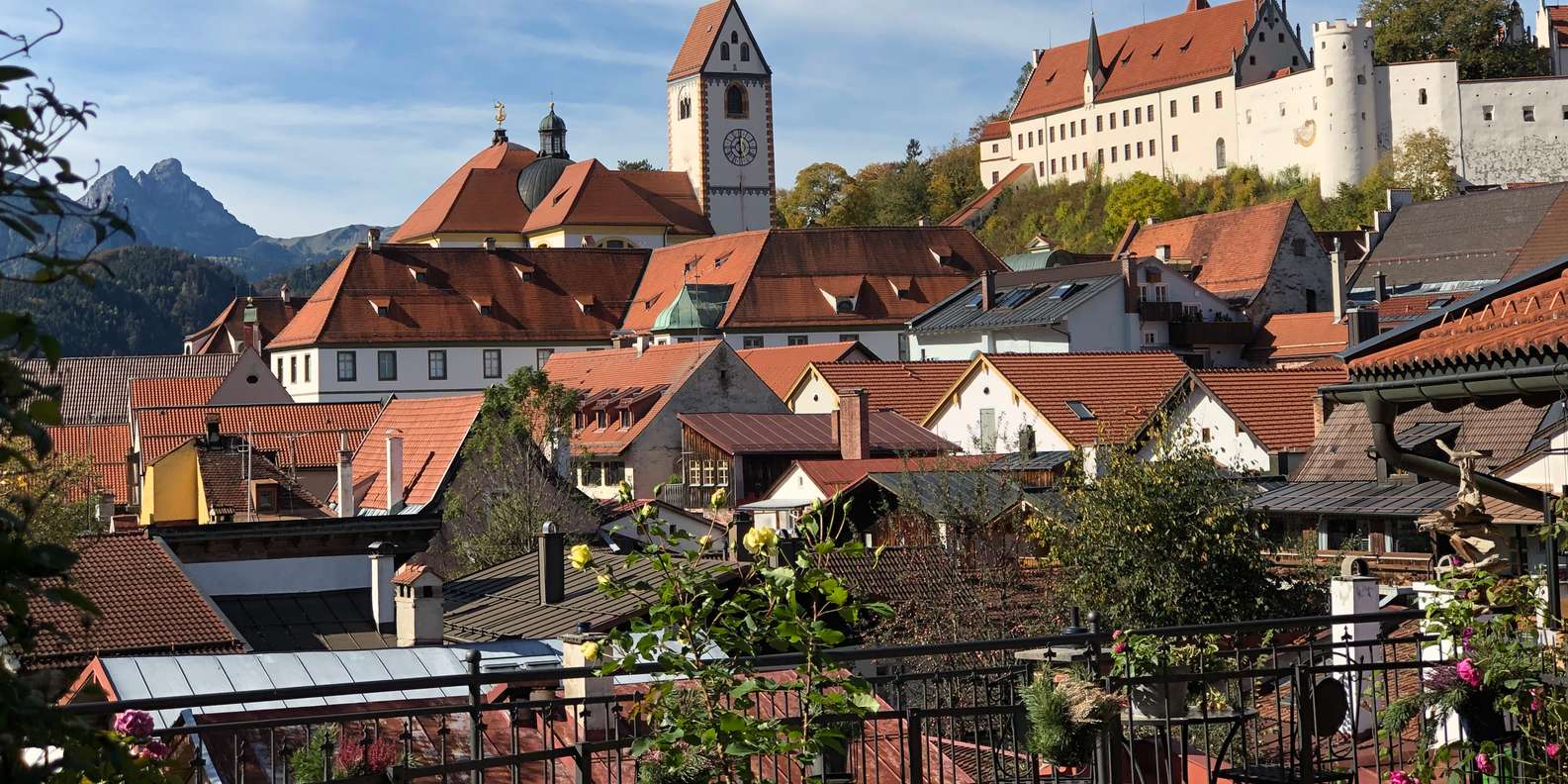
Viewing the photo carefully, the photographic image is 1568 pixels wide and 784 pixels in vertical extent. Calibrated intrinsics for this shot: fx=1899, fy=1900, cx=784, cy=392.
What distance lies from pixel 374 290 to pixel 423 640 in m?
62.1

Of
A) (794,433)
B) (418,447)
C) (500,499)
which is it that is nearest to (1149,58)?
(794,433)

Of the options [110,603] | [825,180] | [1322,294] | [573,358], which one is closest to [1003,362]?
[573,358]

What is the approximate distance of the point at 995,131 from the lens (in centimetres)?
12225

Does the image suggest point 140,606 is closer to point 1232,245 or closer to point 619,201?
point 1232,245

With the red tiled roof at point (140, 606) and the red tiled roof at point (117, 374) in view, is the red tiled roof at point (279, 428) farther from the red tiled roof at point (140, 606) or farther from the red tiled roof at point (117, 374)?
the red tiled roof at point (117, 374)

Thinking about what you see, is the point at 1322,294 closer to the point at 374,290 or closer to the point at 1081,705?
the point at 374,290

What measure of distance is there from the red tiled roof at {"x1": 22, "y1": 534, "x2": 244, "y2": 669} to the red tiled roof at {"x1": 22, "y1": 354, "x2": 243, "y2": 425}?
59.5 meters

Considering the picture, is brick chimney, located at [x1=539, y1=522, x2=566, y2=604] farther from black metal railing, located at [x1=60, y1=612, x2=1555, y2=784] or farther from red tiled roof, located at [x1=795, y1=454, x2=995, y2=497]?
red tiled roof, located at [x1=795, y1=454, x2=995, y2=497]

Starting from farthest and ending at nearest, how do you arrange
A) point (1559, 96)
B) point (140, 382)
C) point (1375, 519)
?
point (1559, 96)
point (140, 382)
point (1375, 519)

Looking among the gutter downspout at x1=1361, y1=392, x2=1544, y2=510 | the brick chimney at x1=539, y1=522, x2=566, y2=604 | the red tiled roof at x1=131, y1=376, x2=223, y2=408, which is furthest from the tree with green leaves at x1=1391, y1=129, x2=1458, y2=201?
the gutter downspout at x1=1361, y1=392, x2=1544, y2=510

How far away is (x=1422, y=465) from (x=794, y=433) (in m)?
43.0

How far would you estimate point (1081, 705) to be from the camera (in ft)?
20.7

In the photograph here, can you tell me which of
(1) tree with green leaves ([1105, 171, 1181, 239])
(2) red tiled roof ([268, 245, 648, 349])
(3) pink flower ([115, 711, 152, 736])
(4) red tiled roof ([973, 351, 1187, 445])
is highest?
(1) tree with green leaves ([1105, 171, 1181, 239])

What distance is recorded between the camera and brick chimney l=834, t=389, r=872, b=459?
4638 cm
